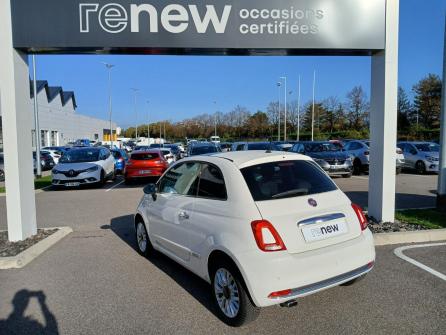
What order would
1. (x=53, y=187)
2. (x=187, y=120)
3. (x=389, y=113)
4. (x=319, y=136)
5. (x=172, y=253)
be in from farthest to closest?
(x=187, y=120) → (x=319, y=136) → (x=53, y=187) → (x=389, y=113) → (x=172, y=253)

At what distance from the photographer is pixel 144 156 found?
16.1 metres

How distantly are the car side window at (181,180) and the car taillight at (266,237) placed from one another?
3.86 ft

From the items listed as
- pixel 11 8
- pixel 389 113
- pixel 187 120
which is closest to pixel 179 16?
pixel 11 8

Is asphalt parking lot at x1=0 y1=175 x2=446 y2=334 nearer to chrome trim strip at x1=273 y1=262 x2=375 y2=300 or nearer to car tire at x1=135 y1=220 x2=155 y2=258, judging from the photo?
car tire at x1=135 y1=220 x2=155 y2=258

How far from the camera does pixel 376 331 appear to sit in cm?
339

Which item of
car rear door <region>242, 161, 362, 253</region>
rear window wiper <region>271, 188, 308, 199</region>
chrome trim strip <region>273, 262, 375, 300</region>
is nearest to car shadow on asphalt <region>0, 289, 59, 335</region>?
chrome trim strip <region>273, 262, 375, 300</region>

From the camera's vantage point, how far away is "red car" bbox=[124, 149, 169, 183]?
15688 mm

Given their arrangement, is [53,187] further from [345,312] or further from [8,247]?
[345,312]

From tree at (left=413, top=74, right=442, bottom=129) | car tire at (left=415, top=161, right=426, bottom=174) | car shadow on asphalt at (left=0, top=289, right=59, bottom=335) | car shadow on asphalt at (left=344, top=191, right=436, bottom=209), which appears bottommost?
car shadow on asphalt at (left=0, top=289, right=59, bottom=335)

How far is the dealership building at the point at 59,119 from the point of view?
50.1m

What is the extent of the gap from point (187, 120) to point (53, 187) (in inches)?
3321

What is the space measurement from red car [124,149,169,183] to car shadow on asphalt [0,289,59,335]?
11430 millimetres

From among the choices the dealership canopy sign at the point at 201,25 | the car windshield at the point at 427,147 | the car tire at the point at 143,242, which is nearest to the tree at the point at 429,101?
the car windshield at the point at 427,147

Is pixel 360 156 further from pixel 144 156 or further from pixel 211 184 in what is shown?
pixel 211 184
